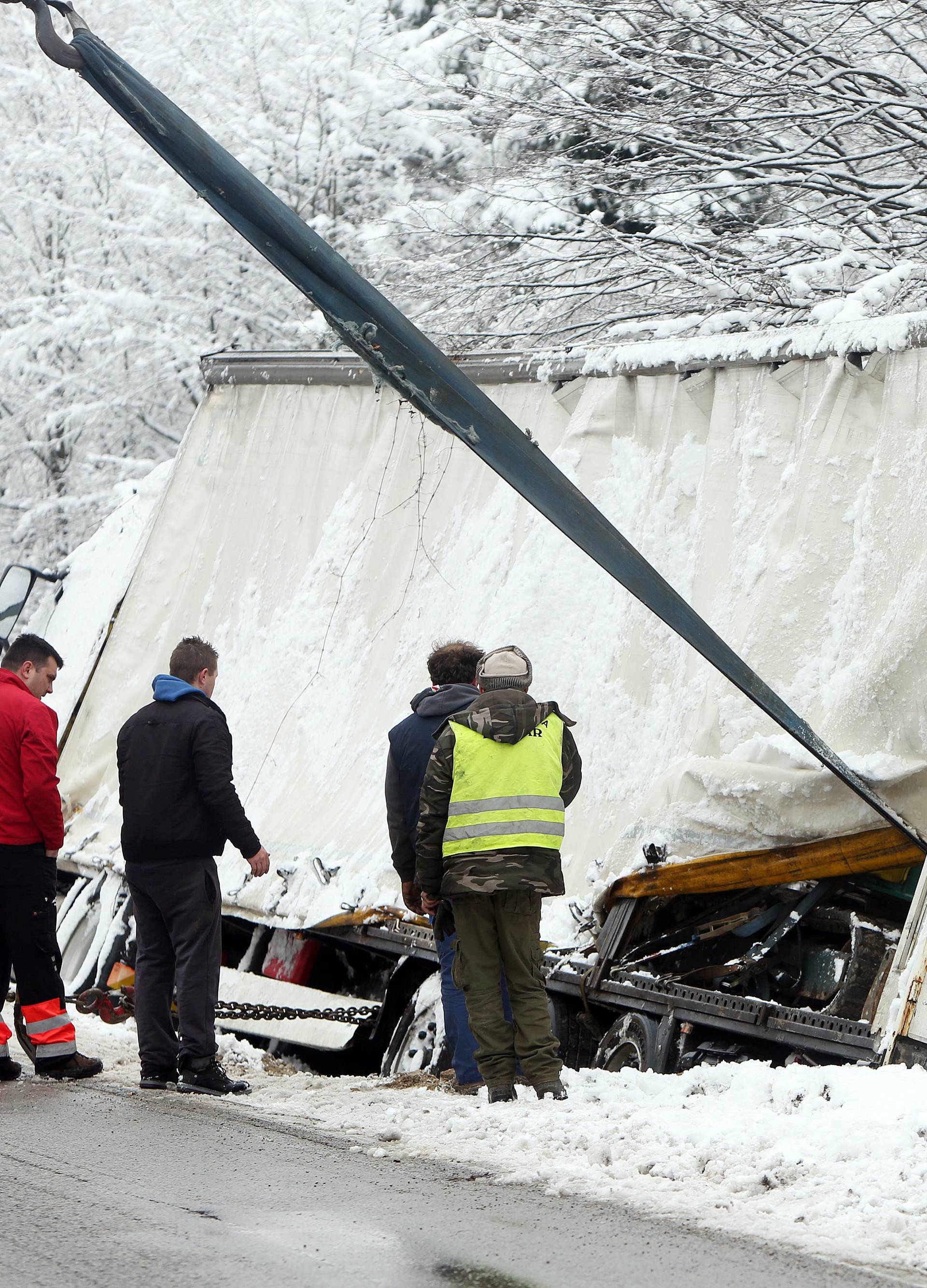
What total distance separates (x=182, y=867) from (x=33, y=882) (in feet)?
2.09

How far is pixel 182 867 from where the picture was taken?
19.3 ft

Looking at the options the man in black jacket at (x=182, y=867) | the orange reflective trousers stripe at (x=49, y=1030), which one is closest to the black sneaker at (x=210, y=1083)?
the man in black jacket at (x=182, y=867)

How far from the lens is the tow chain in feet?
22.8

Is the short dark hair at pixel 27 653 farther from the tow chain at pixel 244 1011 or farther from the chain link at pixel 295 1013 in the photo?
the chain link at pixel 295 1013

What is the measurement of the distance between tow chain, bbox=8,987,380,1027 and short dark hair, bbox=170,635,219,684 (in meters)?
1.66

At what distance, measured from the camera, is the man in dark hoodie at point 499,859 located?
5188 millimetres

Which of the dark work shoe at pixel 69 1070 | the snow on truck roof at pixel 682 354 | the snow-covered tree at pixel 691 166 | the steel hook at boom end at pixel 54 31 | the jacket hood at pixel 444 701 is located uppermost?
the snow-covered tree at pixel 691 166

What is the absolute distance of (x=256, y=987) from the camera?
7.70 metres

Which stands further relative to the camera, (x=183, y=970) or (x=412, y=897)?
(x=183, y=970)

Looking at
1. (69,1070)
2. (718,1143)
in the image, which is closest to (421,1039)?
(69,1070)

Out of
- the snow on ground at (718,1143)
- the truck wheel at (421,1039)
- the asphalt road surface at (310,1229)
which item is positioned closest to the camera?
the asphalt road surface at (310,1229)

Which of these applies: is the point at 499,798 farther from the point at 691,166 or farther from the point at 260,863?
the point at 691,166

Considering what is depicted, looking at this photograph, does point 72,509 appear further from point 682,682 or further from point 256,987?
point 682,682

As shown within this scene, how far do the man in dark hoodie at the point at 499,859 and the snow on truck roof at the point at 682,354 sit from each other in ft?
6.63
